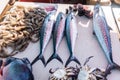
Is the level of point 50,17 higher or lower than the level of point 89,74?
higher

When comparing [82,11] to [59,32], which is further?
[82,11]

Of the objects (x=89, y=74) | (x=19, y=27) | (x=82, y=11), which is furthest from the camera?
(x=82, y=11)

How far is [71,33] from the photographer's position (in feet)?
7.59

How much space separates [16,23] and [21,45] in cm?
32

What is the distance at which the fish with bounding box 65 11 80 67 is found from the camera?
209 cm

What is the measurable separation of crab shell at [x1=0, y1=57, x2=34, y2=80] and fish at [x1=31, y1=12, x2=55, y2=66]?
0.47 ft

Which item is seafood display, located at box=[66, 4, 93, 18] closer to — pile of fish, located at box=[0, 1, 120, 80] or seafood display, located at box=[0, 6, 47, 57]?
pile of fish, located at box=[0, 1, 120, 80]

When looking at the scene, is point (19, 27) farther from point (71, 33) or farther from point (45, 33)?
point (71, 33)

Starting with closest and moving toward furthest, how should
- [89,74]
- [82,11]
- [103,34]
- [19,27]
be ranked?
[89,74] < [103,34] < [19,27] < [82,11]

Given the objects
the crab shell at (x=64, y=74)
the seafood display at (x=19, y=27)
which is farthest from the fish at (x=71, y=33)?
the seafood display at (x=19, y=27)

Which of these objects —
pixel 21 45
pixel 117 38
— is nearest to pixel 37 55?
pixel 21 45

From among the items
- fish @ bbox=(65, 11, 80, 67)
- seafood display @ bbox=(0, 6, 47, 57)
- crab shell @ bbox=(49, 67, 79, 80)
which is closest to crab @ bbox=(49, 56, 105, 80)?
crab shell @ bbox=(49, 67, 79, 80)

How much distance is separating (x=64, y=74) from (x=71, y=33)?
55 centimetres

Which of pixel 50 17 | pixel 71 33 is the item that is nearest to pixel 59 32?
pixel 71 33
